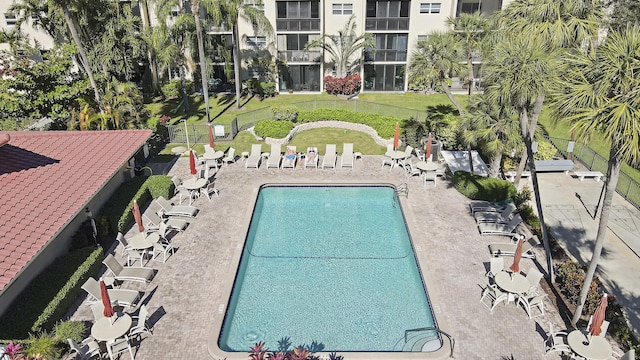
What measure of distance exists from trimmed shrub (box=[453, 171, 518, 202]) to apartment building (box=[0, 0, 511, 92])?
22.0 metres

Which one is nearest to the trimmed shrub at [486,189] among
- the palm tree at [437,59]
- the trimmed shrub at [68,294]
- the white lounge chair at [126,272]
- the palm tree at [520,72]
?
the palm tree at [520,72]

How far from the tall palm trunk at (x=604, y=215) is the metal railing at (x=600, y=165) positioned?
677cm

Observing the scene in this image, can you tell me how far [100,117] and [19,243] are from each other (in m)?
11.4

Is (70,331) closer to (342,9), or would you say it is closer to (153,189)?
(153,189)

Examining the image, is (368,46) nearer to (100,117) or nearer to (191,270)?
(100,117)

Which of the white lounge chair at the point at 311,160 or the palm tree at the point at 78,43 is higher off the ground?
the palm tree at the point at 78,43

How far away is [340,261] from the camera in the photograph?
1655cm

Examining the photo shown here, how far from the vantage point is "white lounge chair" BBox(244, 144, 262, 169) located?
23891 millimetres

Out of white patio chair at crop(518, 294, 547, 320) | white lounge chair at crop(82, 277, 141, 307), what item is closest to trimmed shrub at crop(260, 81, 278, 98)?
white lounge chair at crop(82, 277, 141, 307)

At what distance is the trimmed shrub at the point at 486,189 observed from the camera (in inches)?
780

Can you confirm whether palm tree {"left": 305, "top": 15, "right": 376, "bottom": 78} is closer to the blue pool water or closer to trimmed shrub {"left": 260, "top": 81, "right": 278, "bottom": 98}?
trimmed shrub {"left": 260, "top": 81, "right": 278, "bottom": 98}

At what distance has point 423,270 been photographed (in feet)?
50.8

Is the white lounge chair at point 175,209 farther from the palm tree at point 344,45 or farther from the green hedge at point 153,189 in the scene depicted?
the palm tree at point 344,45

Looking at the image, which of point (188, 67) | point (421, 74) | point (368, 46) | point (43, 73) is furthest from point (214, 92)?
point (421, 74)
